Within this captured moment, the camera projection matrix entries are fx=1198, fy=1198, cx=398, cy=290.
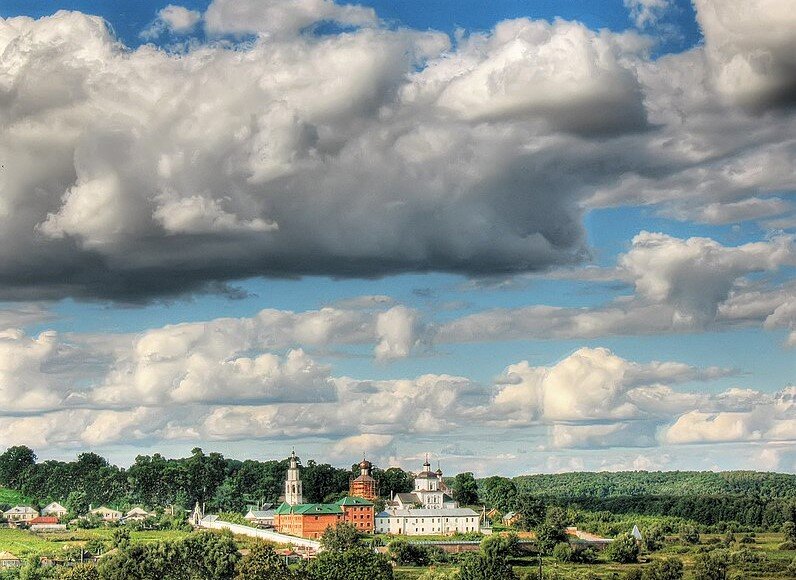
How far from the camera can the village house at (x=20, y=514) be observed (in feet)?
548

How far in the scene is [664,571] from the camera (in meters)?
107

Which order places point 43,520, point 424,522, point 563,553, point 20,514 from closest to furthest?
point 563,553, point 424,522, point 43,520, point 20,514

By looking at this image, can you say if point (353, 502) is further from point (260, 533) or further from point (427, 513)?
point (260, 533)

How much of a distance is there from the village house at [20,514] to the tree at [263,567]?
76.2m

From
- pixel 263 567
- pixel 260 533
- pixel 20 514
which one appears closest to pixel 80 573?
pixel 263 567

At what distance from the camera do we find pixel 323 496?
170m

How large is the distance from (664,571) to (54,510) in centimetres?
10538

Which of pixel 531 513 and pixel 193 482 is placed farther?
pixel 193 482

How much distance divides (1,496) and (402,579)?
4339 inches

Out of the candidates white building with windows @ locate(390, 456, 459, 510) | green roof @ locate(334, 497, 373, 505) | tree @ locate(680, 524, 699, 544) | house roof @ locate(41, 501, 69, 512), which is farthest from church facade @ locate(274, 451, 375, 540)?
house roof @ locate(41, 501, 69, 512)

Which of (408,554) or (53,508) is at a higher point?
(53,508)

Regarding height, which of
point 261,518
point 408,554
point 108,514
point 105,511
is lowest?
point 408,554

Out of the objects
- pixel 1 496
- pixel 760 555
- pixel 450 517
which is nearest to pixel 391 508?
pixel 450 517

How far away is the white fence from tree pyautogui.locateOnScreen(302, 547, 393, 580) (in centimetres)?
2574
